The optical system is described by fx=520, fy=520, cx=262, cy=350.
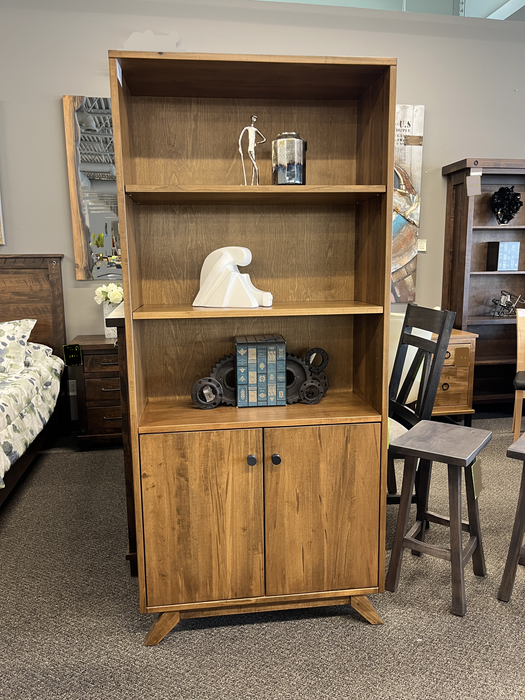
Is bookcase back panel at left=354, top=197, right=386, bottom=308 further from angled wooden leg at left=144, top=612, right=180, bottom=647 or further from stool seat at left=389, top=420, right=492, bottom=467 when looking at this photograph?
angled wooden leg at left=144, top=612, right=180, bottom=647

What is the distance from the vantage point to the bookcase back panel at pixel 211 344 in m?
1.95

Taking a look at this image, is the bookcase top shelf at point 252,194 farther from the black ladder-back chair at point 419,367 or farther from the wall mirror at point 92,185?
the wall mirror at point 92,185

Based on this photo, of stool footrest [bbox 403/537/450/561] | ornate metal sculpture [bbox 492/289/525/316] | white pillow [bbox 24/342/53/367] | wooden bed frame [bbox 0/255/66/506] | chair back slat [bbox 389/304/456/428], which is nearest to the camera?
stool footrest [bbox 403/537/450/561]

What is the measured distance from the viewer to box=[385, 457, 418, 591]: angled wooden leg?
1911 millimetres

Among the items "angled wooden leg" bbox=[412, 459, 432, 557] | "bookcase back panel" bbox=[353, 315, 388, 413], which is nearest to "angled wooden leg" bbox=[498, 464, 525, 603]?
"angled wooden leg" bbox=[412, 459, 432, 557]

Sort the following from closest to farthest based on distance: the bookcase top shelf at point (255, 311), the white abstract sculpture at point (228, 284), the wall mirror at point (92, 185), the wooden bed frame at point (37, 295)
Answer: the bookcase top shelf at point (255, 311), the white abstract sculpture at point (228, 284), the wall mirror at point (92, 185), the wooden bed frame at point (37, 295)

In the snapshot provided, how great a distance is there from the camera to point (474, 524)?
2035mm

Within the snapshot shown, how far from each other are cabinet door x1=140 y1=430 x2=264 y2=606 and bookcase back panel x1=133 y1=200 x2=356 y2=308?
1.90 feet

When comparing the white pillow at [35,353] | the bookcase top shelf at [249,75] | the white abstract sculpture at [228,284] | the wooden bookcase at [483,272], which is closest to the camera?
the bookcase top shelf at [249,75]

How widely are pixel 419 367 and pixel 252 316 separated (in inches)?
40.5

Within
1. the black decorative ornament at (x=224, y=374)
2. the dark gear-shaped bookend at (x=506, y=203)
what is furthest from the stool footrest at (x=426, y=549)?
the dark gear-shaped bookend at (x=506, y=203)

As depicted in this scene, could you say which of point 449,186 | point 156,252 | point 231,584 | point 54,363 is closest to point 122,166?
point 156,252

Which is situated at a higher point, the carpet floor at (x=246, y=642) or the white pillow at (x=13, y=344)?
the white pillow at (x=13, y=344)

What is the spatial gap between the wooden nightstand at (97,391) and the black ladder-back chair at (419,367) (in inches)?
71.5
